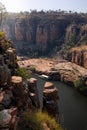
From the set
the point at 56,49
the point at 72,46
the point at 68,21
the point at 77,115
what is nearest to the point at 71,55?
the point at 72,46

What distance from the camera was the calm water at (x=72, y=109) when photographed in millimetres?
42594

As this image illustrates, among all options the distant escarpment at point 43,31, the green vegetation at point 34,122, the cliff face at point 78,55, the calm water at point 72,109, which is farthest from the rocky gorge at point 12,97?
the distant escarpment at point 43,31

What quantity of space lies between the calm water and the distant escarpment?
47.0m

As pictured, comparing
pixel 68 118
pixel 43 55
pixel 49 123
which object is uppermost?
pixel 49 123

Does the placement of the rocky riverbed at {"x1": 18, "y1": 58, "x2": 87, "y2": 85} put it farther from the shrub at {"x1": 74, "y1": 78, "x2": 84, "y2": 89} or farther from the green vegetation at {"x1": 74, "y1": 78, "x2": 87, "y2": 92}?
Answer: the green vegetation at {"x1": 74, "y1": 78, "x2": 87, "y2": 92}

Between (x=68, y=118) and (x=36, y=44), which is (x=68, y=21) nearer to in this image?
(x=36, y=44)

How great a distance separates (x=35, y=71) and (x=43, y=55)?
2832 centimetres

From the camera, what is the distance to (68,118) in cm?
4541

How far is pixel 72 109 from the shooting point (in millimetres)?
50812

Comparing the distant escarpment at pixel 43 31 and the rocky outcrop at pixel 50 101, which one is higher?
the rocky outcrop at pixel 50 101

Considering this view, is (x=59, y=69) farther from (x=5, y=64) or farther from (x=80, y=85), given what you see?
(x=5, y=64)

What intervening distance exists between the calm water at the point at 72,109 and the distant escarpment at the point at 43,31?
4700 centimetres

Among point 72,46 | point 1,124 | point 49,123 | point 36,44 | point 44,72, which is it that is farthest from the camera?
point 36,44

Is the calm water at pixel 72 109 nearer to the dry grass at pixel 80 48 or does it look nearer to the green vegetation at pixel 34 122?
the green vegetation at pixel 34 122
